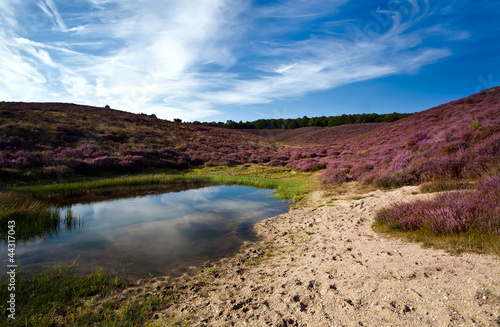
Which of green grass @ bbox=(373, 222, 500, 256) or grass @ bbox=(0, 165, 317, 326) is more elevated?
green grass @ bbox=(373, 222, 500, 256)

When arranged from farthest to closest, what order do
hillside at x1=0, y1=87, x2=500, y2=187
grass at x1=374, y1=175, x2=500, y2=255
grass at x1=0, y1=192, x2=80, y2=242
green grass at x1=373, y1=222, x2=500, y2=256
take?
hillside at x1=0, y1=87, x2=500, y2=187, grass at x1=0, y1=192, x2=80, y2=242, grass at x1=374, y1=175, x2=500, y2=255, green grass at x1=373, y1=222, x2=500, y2=256

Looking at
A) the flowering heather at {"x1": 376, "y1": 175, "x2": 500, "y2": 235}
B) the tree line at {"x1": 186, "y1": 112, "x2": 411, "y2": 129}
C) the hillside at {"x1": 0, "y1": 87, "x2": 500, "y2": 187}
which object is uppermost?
the tree line at {"x1": 186, "y1": 112, "x2": 411, "y2": 129}

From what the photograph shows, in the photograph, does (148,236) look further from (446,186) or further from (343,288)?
(446,186)

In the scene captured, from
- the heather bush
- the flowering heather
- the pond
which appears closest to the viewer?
the flowering heather

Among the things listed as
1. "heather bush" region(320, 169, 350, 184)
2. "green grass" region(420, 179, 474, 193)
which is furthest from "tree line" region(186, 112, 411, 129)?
"green grass" region(420, 179, 474, 193)

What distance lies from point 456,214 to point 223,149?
3936cm

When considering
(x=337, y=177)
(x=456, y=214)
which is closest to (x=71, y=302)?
(x=456, y=214)

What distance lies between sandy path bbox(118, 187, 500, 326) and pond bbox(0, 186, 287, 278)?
124cm

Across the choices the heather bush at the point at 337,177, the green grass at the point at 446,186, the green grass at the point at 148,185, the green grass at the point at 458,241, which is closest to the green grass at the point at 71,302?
the green grass at the point at 458,241

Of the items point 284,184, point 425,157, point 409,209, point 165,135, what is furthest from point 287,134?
point 409,209

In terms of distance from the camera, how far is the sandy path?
3.48 m

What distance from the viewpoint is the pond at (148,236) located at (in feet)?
22.9

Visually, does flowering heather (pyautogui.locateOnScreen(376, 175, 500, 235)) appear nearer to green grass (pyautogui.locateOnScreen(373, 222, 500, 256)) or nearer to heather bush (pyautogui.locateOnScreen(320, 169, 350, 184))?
green grass (pyautogui.locateOnScreen(373, 222, 500, 256))

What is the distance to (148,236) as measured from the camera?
30.2ft
